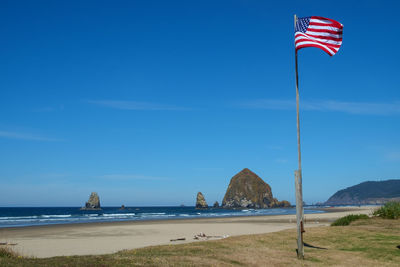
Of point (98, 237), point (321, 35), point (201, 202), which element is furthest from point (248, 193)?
point (321, 35)

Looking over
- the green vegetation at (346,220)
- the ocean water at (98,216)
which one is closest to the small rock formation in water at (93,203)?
the ocean water at (98,216)

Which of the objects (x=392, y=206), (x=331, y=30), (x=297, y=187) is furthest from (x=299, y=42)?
(x=392, y=206)

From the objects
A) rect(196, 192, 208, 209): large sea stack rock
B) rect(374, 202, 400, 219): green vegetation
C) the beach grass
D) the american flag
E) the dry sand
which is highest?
the american flag

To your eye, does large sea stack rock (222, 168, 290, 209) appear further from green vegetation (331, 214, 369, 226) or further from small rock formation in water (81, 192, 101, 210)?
green vegetation (331, 214, 369, 226)

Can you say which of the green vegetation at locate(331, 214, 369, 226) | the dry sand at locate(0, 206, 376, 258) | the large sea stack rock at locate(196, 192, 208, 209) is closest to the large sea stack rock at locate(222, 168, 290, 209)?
the large sea stack rock at locate(196, 192, 208, 209)

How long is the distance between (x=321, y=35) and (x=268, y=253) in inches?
356

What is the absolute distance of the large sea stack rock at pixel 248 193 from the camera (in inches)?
6786

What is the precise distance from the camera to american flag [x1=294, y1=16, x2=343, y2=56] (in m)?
14.8

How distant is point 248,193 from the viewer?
6890 inches

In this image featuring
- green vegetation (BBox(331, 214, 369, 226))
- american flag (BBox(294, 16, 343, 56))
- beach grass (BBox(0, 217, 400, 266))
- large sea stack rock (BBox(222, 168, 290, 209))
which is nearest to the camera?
beach grass (BBox(0, 217, 400, 266))

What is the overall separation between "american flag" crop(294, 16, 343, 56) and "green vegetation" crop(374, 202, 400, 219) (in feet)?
60.0

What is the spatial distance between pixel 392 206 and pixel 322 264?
18286 mm

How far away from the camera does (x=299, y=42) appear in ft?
50.3

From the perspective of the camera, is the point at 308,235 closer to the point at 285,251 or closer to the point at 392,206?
the point at 285,251
